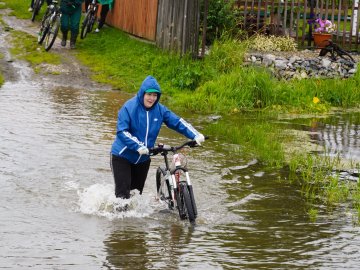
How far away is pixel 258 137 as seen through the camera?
15.5 m

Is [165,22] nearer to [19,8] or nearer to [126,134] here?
[19,8]

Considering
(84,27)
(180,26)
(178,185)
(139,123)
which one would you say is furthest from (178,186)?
(84,27)

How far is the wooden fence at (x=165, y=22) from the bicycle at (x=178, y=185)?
10134mm

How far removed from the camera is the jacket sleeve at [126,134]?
10.2m

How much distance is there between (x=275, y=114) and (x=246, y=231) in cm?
808

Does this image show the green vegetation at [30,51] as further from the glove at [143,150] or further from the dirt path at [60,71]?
the glove at [143,150]

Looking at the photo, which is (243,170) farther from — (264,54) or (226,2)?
(226,2)

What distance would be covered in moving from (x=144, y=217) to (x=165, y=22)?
Result: 11547 millimetres

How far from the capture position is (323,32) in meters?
22.8

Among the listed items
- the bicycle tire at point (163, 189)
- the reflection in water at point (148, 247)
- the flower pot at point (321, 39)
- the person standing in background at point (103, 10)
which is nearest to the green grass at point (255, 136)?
the bicycle tire at point (163, 189)

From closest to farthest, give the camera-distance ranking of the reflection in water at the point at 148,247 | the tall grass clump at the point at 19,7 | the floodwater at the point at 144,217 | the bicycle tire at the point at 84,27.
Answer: the reflection in water at the point at 148,247
the floodwater at the point at 144,217
the bicycle tire at the point at 84,27
the tall grass clump at the point at 19,7

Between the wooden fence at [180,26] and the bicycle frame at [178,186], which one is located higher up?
the wooden fence at [180,26]

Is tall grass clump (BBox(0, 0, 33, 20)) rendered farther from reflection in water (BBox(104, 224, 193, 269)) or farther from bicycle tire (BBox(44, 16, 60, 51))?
reflection in water (BBox(104, 224, 193, 269))

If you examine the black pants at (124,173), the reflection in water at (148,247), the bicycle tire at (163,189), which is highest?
the black pants at (124,173)
